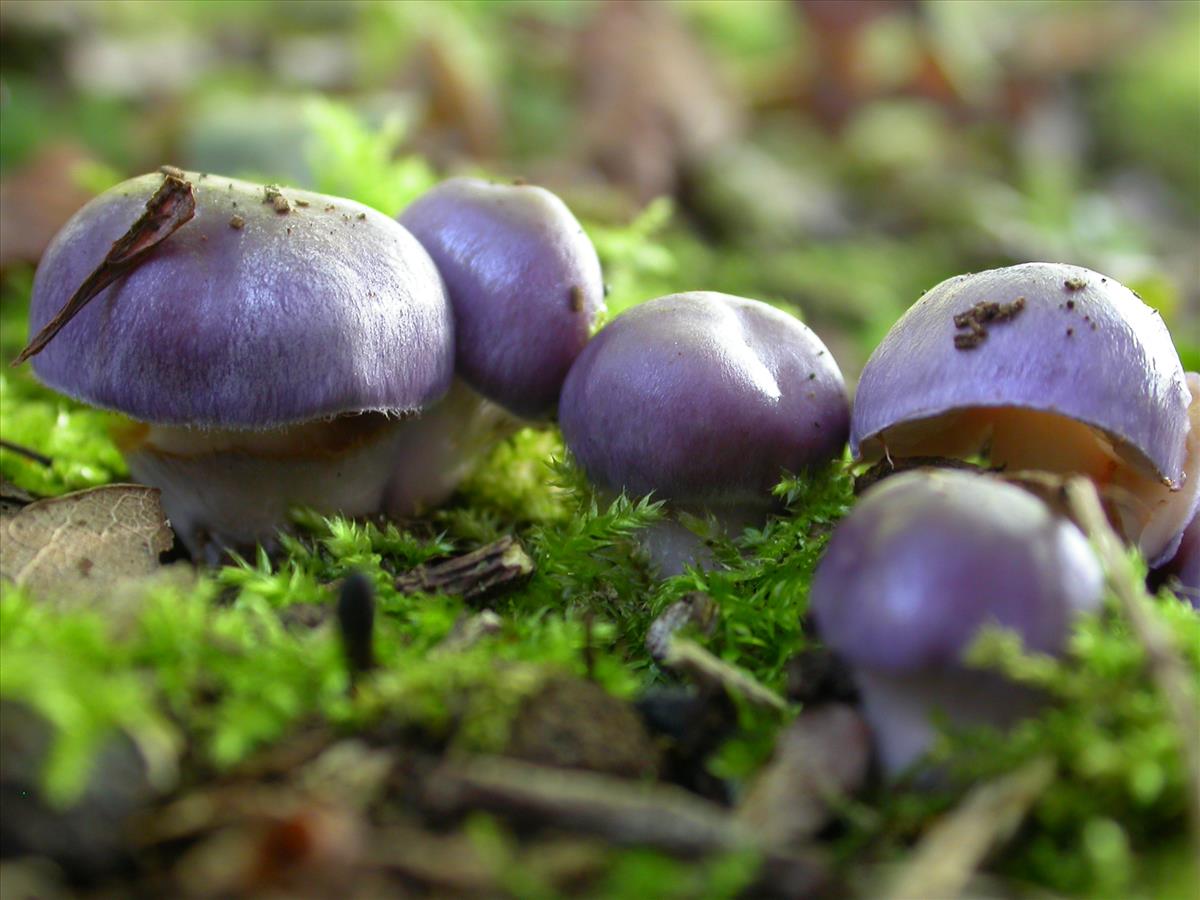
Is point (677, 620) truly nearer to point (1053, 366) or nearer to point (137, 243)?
point (1053, 366)

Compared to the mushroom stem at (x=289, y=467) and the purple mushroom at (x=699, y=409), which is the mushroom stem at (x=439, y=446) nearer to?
the mushroom stem at (x=289, y=467)

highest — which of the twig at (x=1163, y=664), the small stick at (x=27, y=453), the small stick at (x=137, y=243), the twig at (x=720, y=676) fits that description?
the small stick at (x=137, y=243)

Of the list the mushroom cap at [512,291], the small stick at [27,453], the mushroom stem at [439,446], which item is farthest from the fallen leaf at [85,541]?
the mushroom cap at [512,291]

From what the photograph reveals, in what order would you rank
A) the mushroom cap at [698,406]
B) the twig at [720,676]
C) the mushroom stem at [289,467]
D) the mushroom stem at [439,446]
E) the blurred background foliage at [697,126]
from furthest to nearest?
the blurred background foliage at [697,126]
the mushroom stem at [439,446]
the mushroom stem at [289,467]
the mushroom cap at [698,406]
the twig at [720,676]

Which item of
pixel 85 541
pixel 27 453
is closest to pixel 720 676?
pixel 85 541

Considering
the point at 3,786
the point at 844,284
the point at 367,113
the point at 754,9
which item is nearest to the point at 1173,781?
the point at 3,786

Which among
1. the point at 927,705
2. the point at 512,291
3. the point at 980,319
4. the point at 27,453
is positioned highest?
the point at 980,319
